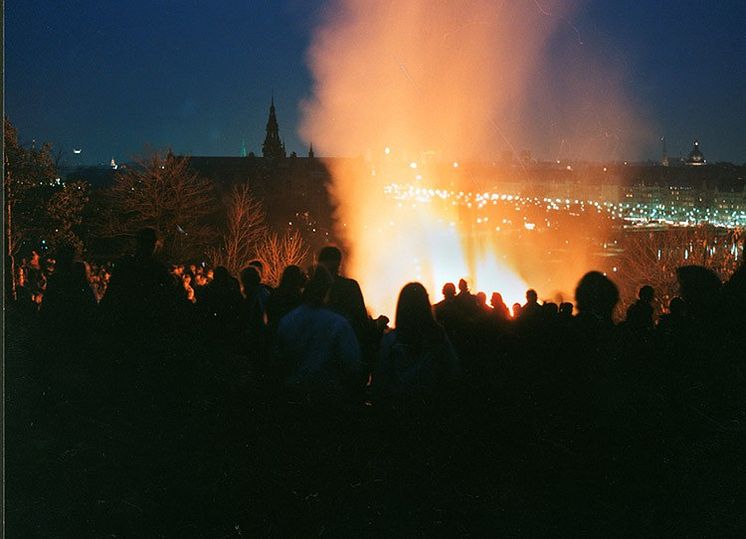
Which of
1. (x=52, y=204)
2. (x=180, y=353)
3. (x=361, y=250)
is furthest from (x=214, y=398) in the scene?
(x=361, y=250)

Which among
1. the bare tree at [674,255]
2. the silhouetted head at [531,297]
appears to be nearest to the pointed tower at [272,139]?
the bare tree at [674,255]

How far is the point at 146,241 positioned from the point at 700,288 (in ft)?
15.1

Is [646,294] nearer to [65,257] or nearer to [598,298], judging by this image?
[598,298]

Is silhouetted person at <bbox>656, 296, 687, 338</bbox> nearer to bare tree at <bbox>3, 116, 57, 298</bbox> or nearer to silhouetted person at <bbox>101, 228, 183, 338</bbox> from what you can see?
silhouetted person at <bbox>101, 228, 183, 338</bbox>

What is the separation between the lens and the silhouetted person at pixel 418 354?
421cm

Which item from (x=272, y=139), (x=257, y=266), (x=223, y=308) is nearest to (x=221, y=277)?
(x=257, y=266)

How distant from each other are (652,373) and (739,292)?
96 cm

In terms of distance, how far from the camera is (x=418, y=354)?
430 centimetres

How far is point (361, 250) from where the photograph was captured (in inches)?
1724

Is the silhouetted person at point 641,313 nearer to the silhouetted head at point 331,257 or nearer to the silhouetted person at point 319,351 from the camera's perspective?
the silhouetted head at point 331,257

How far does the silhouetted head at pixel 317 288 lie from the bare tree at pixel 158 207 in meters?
25.8

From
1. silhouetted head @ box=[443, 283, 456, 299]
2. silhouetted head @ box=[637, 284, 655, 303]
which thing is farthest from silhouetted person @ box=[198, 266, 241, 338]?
silhouetted head @ box=[637, 284, 655, 303]

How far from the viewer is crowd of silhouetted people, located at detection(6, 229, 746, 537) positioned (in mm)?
4324

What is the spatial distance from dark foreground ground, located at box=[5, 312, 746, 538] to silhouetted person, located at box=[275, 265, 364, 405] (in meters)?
0.15
